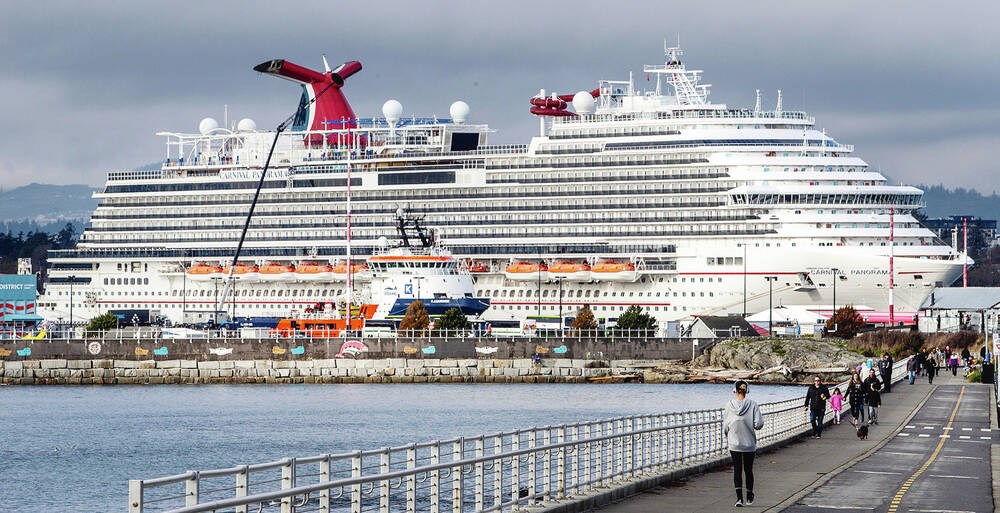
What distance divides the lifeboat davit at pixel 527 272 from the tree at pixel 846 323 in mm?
23946

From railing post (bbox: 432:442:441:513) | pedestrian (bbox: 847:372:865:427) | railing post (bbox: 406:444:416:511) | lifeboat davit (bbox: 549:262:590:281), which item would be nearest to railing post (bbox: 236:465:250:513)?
railing post (bbox: 406:444:416:511)

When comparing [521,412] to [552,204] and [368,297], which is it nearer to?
[368,297]

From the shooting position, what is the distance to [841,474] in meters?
31.2

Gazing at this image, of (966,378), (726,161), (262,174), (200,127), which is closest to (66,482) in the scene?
(966,378)

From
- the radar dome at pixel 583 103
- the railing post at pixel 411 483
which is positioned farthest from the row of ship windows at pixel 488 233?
the railing post at pixel 411 483

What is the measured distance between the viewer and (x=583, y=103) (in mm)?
132000

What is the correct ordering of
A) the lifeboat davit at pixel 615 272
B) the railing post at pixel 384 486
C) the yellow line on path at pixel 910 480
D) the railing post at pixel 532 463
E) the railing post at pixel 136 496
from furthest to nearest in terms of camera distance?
the lifeboat davit at pixel 615 272 < the yellow line on path at pixel 910 480 < the railing post at pixel 532 463 < the railing post at pixel 384 486 < the railing post at pixel 136 496

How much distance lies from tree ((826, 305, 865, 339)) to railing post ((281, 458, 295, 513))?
92.4 meters

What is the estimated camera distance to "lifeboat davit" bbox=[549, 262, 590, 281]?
410 feet

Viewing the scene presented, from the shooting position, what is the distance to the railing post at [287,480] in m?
17.4

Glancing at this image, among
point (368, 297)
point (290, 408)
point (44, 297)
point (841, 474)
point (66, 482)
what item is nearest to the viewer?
point (841, 474)

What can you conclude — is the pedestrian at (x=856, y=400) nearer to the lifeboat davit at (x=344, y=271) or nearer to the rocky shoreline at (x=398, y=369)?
the rocky shoreline at (x=398, y=369)

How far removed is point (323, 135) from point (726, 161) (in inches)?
1616

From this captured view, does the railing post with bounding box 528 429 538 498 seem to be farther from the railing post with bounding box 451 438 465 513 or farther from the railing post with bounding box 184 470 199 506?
the railing post with bounding box 184 470 199 506
